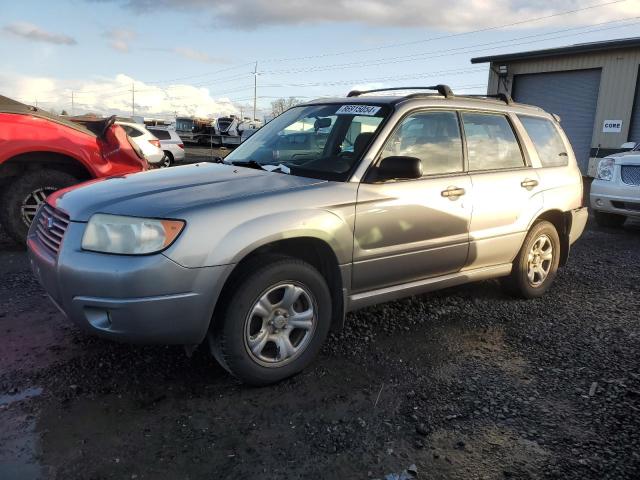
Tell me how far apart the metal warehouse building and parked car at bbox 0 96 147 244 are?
56.1 ft

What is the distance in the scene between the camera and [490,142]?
445 centimetres

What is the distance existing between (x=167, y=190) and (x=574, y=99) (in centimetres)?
1982

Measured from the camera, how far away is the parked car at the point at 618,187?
328 inches

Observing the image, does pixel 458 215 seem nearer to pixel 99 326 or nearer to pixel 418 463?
pixel 418 463

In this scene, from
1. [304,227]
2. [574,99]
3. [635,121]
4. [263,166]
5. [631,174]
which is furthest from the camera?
[574,99]

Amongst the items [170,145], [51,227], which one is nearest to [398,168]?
[51,227]

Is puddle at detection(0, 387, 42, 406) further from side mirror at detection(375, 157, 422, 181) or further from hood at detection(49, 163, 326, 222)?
side mirror at detection(375, 157, 422, 181)

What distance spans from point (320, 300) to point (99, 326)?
1.28 m

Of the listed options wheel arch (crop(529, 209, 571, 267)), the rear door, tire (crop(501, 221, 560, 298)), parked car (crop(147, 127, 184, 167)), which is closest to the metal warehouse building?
parked car (crop(147, 127, 184, 167))

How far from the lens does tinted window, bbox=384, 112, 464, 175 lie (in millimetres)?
3816

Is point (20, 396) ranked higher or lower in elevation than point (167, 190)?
lower

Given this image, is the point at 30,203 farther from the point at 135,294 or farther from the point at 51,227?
the point at 135,294

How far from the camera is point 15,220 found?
6129 mm

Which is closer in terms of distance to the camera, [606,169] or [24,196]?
[24,196]
